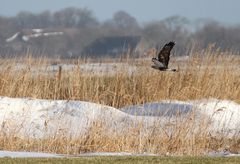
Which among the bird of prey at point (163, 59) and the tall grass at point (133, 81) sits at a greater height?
the bird of prey at point (163, 59)

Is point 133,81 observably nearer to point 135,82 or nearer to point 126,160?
point 135,82

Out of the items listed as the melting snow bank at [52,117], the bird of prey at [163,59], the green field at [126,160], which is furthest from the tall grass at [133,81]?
the green field at [126,160]

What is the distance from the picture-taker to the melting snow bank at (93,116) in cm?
1208

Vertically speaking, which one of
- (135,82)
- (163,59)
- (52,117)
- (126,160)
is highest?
(163,59)

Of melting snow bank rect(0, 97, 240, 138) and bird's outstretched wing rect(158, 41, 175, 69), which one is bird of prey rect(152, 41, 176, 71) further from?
melting snow bank rect(0, 97, 240, 138)

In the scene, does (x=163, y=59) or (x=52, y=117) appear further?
(x=52, y=117)

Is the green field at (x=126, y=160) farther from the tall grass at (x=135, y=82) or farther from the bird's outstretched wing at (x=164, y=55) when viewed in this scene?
the tall grass at (x=135, y=82)

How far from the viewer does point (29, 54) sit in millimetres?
15641

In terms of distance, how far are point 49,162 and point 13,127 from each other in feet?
9.96

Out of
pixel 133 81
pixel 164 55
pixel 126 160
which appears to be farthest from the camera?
pixel 133 81

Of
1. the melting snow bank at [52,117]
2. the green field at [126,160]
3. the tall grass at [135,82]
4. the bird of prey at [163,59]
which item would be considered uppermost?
the bird of prey at [163,59]

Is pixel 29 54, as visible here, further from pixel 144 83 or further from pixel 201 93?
pixel 201 93

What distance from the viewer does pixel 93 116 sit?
43.4ft

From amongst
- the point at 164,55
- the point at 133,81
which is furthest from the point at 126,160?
the point at 133,81
